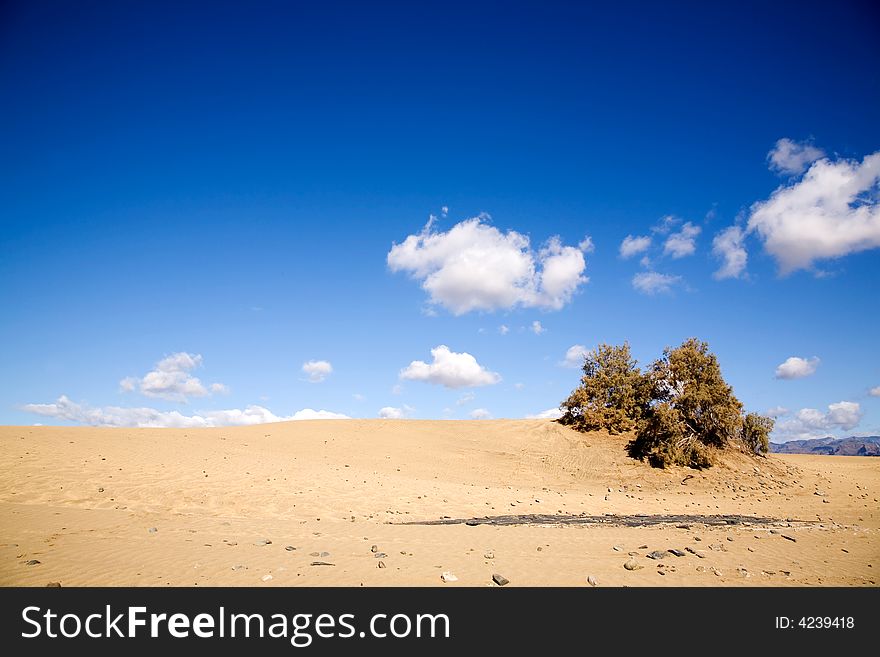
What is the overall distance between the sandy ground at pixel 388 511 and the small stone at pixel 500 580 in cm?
12

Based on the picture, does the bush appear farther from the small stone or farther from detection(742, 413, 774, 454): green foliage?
the small stone

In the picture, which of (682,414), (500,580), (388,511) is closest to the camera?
(500,580)

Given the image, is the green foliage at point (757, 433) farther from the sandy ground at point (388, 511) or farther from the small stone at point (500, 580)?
the small stone at point (500, 580)

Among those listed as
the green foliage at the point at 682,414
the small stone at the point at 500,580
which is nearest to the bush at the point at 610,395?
the green foliage at the point at 682,414

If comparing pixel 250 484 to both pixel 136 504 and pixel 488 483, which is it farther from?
pixel 488 483

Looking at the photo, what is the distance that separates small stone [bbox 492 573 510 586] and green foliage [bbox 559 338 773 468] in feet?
75.9

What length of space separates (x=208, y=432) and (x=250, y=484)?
1662 cm

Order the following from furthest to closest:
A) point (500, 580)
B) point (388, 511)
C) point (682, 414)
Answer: point (682, 414)
point (388, 511)
point (500, 580)

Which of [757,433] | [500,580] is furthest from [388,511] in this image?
[757,433]

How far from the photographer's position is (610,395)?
114ft

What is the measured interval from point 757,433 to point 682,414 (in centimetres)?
550

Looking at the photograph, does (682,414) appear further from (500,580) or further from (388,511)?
(500,580)

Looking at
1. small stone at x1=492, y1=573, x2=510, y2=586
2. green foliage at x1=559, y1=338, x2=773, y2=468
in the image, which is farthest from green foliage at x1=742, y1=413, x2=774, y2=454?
small stone at x1=492, y1=573, x2=510, y2=586

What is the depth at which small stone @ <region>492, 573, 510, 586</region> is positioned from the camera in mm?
7915
